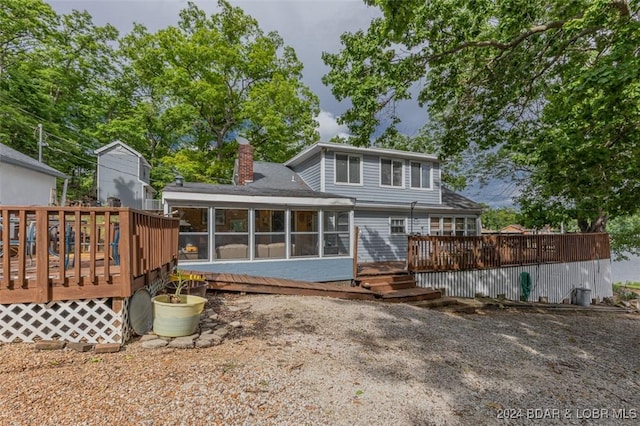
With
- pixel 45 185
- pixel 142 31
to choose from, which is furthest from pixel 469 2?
pixel 142 31

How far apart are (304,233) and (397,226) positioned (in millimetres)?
5688

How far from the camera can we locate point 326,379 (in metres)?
3.14

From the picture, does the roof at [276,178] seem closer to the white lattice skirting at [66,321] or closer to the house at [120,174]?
the white lattice skirting at [66,321]

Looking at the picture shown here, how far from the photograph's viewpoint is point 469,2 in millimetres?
6461

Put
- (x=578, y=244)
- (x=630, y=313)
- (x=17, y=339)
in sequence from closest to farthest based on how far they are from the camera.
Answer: (x=17, y=339)
(x=630, y=313)
(x=578, y=244)

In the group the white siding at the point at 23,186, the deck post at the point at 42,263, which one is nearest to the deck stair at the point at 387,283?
the deck post at the point at 42,263

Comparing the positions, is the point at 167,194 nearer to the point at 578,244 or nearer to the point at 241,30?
the point at 578,244

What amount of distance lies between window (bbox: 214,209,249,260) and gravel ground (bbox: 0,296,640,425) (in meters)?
2.71

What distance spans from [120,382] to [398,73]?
8.26 metres

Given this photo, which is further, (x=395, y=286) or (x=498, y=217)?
(x=498, y=217)

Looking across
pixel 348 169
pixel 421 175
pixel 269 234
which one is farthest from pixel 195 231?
pixel 421 175

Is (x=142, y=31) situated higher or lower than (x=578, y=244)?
higher

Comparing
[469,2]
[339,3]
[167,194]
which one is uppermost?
[339,3]

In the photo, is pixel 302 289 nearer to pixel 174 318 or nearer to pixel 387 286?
pixel 387 286
